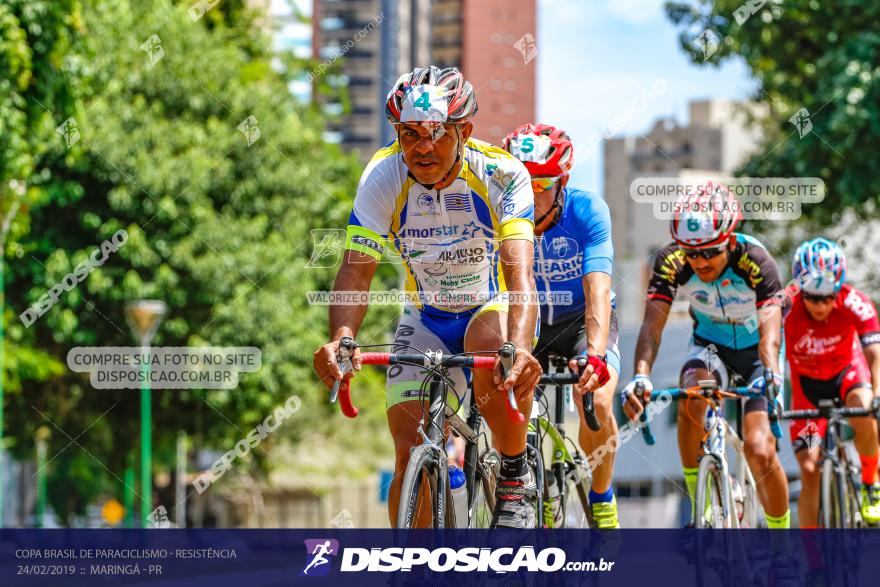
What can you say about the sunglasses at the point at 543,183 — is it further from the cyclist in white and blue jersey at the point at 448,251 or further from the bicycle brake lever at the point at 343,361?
the bicycle brake lever at the point at 343,361

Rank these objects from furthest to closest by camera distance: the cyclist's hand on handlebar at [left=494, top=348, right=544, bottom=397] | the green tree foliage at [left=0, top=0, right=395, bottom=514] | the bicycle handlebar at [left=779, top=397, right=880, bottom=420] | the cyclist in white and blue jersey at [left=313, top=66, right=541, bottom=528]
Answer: the green tree foliage at [left=0, top=0, right=395, bottom=514]
the bicycle handlebar at [left=779, top=397, right=880, bottom=420]
the cyclist in white and blue jersey at [left=313, top=66, right=541, bottom=528]
the cyclist's hand on handlebar at [left=494, top=348, right=544, bottom=397]

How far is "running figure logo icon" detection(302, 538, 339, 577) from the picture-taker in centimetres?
630

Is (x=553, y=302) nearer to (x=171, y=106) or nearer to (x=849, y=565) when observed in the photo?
(x=849, y=565)

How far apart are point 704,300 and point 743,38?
546 inches

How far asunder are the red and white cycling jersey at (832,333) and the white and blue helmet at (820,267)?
34 centimetres

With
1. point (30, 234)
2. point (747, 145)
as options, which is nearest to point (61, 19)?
point (30, 234)

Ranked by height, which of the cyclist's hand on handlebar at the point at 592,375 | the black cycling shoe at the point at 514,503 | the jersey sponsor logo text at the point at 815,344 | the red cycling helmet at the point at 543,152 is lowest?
the black cycling shoe at the point at 514,503

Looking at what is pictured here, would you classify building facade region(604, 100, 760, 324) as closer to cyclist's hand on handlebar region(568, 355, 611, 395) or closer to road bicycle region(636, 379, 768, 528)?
road bicycle region(636, 379, 768, 528)

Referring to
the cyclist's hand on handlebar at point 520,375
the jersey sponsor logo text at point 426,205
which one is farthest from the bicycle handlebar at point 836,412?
the cyclist's hand on handlebar at point 520,375

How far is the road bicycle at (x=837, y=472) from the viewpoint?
32.1 ft

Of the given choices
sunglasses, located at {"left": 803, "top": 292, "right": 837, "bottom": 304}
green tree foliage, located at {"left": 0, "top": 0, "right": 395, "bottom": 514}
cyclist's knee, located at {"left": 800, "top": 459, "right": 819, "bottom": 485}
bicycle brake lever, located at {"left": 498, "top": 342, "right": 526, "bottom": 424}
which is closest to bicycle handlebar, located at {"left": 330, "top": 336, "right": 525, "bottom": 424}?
bicycle brake lever, located at {"left": 498, "top": 342, "right": 526, "bottom": 424}

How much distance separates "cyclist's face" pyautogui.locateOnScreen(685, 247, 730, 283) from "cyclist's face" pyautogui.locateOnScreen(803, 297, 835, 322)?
1.68 m

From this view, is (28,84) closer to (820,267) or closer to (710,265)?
(820,267)

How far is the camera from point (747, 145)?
11381 cm
